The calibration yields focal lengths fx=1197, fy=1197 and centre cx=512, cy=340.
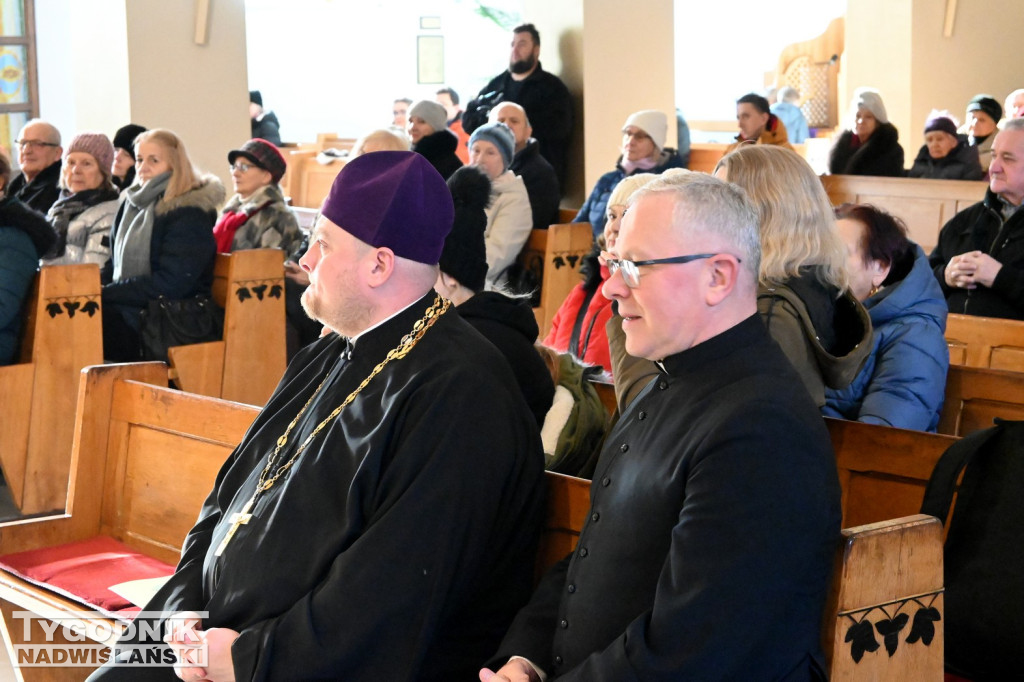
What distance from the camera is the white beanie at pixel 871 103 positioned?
7637 millimetres

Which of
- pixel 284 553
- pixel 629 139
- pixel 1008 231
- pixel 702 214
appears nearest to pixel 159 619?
pixel 284 553

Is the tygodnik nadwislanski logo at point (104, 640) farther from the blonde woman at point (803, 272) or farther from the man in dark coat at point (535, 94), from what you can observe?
the man in dark coat at point (535, 94)

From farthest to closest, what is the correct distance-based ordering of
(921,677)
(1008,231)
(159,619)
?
(1008,231) → (159,619) → (921,677)

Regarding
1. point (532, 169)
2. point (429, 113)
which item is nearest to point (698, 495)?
point (532, 169)

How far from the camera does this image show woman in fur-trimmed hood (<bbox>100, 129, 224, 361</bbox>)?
5430mm

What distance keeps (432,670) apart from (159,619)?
590 mm

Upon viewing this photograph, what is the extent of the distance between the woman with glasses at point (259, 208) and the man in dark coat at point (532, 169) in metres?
1.59

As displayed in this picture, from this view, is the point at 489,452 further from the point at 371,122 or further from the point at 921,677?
the point at 371,122

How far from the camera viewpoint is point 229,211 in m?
6.29

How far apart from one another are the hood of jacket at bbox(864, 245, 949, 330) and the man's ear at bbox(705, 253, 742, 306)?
155cm

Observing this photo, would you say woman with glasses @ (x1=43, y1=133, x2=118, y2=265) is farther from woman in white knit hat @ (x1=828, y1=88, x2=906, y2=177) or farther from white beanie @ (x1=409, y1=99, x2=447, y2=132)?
woman in white knit hat @ (x1=828, y1=88, x2=906, y2=177)

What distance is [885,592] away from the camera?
6.07 feet

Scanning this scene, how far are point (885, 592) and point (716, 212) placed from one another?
0.64 metres

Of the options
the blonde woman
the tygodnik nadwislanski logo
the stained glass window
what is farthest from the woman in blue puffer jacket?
the stained glass window
